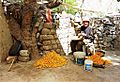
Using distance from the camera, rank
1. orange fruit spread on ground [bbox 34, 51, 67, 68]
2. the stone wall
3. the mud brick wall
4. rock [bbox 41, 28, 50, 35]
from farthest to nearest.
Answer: the mud brick wall
rock [bbox 41, 28, 50, 35]
the stone wall
orange fruit spread on ground [bbox 34, 51, 67, 68]

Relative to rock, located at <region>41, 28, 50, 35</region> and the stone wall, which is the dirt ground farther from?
rock, located at <region>41, 28, 50, 35</region>

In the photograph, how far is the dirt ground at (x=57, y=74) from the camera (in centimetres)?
429

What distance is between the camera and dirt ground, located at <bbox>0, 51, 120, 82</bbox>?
429cm

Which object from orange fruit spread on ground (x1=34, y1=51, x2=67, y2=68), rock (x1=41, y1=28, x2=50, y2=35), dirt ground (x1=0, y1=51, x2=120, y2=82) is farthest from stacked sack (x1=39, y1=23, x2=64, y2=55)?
dirt ground (x1=0, y1=51, x2=120, y2=82)

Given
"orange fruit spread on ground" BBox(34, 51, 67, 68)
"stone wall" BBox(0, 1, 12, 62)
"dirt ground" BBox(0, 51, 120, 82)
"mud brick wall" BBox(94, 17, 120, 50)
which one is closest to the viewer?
"dirt ground" BBox(0, 51, 120, 82)

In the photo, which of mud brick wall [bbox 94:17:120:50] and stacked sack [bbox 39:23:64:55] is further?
mud brick wall [bbox 94:17:120:50]

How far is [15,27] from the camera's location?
5832mm

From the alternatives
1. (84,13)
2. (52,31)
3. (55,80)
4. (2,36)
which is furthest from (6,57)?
(84,13)

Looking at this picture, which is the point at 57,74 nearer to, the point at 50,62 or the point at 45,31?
the point at 50,62

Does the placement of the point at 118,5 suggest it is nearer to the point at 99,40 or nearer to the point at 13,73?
the point at 99,40

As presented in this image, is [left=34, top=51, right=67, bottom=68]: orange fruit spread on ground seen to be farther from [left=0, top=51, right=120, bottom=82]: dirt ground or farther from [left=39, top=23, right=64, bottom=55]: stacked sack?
[left=39, top=23, right=64, bottom=55]: stacked sack

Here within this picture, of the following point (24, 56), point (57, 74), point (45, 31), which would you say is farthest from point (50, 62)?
point (45, 31)

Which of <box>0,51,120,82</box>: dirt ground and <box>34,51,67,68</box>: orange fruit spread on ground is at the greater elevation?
<box>34,51,67,68</box>: orange fruit spread on ground

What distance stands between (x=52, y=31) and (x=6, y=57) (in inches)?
64.3
